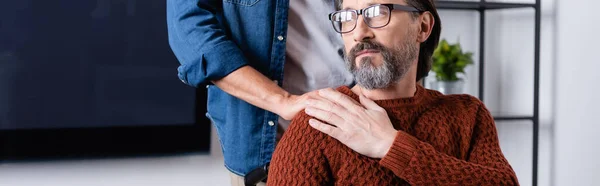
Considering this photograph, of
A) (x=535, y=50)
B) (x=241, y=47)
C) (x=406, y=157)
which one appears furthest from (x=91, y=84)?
(x=535, y=50)

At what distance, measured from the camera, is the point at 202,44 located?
1324 mm

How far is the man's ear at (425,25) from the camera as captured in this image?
1.29m

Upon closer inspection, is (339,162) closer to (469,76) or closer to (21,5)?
(21,5)

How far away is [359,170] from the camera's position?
1176 mm

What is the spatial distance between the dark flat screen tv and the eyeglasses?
1249 millimetres

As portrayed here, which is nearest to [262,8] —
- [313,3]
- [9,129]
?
[313,3]

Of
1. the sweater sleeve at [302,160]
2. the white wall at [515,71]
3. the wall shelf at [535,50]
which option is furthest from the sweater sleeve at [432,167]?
the white wall at [515,71]

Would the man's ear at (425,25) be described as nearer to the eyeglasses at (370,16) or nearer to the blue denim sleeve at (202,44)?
the eyeglasses at (370,16)

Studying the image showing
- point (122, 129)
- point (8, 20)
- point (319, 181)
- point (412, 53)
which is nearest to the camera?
point (319, 181)

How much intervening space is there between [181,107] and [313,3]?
3.58 ft

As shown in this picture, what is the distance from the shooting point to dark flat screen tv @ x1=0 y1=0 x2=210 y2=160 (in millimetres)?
2209

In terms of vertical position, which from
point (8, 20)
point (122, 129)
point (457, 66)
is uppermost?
point (8, 20)

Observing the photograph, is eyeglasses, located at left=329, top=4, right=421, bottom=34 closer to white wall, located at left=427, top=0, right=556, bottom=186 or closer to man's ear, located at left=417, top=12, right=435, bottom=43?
man's ear, located at left=417, top=12, right=435, bottom=43
